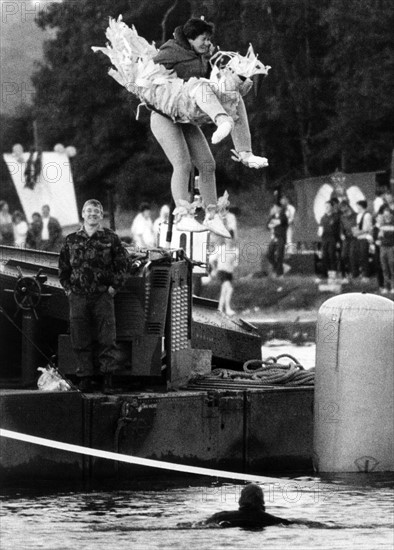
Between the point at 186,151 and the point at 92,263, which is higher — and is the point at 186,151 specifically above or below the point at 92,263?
above

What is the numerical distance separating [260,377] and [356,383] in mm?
1450

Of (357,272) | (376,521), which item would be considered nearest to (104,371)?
(376,521)

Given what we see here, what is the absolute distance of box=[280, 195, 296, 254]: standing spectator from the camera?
39.7m

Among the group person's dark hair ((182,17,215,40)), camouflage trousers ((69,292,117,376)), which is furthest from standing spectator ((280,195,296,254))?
camouflage trousers ((69,292,117,376))

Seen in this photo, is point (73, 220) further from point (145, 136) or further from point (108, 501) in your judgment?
point (108, 501)

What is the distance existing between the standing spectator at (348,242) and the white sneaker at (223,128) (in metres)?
21.8

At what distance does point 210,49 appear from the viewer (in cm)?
1673

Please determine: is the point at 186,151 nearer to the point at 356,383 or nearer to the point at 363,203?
the point at 356,383

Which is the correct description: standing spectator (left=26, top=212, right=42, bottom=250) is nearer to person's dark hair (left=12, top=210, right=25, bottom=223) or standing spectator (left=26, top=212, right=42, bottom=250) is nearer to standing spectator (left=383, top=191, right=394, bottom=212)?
person's dark hair (left=12, top=210, right=25, bottom=223)

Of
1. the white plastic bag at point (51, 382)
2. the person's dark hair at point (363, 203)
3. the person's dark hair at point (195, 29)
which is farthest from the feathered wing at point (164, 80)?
the person's dark hair at point (363, 203)

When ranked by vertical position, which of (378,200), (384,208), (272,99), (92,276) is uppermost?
(272,99)

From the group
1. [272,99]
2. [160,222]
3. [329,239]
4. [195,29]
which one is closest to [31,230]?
[272,99]

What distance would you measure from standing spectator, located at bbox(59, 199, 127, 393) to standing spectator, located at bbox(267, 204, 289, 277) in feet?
78.7

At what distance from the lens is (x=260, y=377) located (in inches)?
698
